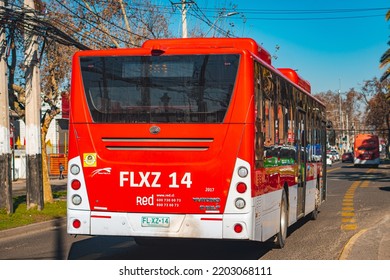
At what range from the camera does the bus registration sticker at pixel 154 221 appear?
8734mm

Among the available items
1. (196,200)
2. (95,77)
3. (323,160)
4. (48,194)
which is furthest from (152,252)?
(48,194)

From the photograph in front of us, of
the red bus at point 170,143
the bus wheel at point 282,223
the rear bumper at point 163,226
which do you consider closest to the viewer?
the rear bumper at point 163,226

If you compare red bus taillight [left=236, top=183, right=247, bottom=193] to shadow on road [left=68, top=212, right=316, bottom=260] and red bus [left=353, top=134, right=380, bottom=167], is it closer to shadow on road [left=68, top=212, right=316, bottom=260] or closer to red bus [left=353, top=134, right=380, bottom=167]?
shadow on road [left=68, top=212, right=316, bottom=260]

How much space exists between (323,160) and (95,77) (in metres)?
10.2

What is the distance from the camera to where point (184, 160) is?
28.9 ft

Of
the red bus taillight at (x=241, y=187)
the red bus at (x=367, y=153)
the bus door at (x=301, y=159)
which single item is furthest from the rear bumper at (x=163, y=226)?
the red bus at (x=367, y=153)

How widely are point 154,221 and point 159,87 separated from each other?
6.29 ft

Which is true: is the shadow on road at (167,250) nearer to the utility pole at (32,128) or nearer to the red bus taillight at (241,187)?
the red bus taillight at (241,187)

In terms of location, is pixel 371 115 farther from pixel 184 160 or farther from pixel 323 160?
pixel 184 160

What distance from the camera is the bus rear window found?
29.0ft

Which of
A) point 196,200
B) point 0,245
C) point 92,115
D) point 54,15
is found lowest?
point 0,245

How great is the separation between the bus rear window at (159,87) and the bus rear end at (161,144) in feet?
0.05

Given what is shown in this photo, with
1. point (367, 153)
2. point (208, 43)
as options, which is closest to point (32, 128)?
point (208, 43)

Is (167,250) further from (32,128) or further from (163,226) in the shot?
(32,128)
